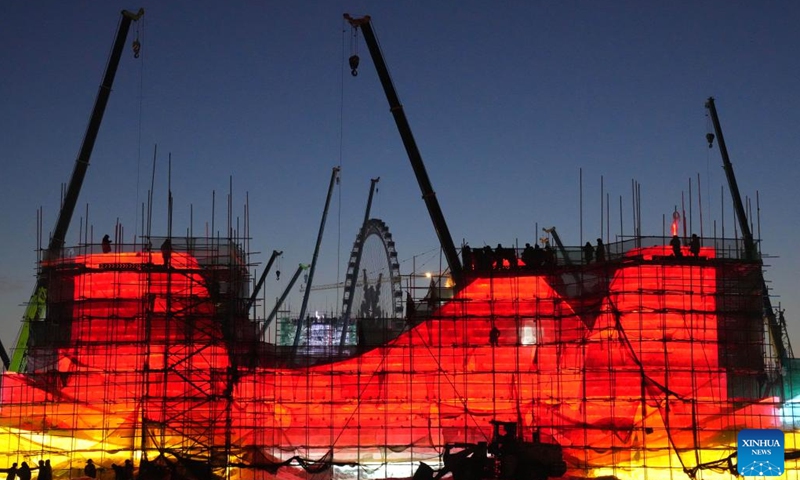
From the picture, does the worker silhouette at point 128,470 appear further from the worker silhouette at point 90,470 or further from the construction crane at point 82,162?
the construction crane at point 82,162

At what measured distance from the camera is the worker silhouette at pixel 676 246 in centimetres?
3610

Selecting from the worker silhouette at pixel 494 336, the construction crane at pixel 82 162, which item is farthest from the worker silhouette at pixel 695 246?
the construction crane at pixel 82 162

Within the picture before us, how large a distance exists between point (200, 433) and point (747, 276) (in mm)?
17361

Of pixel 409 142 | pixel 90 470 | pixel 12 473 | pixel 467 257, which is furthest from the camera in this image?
pixel 409 142

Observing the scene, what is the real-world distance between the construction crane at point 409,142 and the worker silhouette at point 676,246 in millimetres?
8046

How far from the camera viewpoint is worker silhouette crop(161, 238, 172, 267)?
3719 cm

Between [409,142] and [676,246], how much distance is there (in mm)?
13027

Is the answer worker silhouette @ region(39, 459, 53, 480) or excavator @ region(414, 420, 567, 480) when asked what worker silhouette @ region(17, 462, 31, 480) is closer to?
worker silhouette @ region(39, 459, 53, 480)

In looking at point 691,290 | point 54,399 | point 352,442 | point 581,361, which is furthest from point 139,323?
point 691,290

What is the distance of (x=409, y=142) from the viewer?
45.8 meters

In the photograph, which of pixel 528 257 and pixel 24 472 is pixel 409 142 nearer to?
pixel 528 257

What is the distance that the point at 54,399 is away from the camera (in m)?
36.7

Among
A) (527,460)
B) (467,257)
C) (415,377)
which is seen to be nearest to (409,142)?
(467,257)

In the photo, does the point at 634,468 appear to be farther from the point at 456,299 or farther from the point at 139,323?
the point at 139,323
